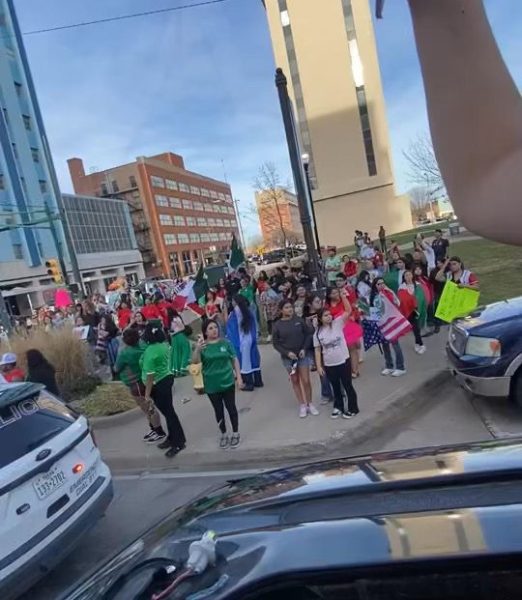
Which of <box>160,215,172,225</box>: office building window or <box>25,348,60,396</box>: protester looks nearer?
<box>25,348,60,396</box>: protester

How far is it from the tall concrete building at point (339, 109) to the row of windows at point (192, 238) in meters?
44.2

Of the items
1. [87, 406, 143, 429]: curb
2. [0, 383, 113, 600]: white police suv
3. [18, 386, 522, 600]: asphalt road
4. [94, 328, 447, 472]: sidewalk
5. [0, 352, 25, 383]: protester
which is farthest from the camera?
[87, 406, 143, 429]: curb

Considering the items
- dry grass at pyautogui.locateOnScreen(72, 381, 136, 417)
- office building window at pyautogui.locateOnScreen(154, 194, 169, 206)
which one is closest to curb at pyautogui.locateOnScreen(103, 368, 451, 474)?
dry grass at pyautogui.locateOnScreen(72, 381, 136, 417)

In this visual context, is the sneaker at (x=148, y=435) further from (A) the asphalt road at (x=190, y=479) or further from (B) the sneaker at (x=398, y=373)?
(B) the sneaker at (x=398, y=373)

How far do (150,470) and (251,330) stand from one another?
2871mm

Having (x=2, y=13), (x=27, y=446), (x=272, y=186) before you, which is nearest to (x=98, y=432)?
(x=27, y=446)

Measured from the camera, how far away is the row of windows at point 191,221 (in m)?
85.1

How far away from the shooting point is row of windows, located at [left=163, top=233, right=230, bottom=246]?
279ft

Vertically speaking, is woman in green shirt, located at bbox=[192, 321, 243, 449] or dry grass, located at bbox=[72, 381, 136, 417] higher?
woman in green shirt, located at bbox=[192, 321, 243, 449]

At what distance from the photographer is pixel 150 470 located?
246 inches

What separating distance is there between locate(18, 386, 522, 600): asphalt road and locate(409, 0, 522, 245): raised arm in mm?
4150

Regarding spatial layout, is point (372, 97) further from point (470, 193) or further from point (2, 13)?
point (470, 193)

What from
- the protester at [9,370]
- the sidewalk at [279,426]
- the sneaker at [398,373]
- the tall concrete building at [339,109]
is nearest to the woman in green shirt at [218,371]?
the sidewalk at [279,426]

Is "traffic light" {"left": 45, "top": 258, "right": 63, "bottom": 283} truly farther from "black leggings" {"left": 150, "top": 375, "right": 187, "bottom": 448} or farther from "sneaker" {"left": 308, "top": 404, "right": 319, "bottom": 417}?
"sneaker" {"left": 308, "top": 404, "right": 319, "bottom": 417}
